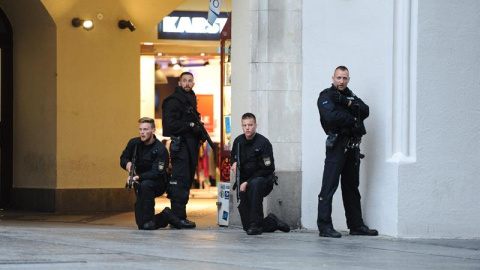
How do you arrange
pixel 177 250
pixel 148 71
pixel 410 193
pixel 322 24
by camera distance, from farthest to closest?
pixel 148 71, pixel 322 24, pixel 410 193, pixel 177 250

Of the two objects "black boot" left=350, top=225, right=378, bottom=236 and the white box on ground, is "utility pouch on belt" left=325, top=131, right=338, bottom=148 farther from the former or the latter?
the white box on ground

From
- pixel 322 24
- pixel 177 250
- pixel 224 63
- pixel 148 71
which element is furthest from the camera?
pixel 148 71

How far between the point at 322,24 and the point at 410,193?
7.71 feet

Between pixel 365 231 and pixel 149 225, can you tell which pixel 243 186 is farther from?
pixel 365 231

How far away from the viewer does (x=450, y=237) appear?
41.1 ft

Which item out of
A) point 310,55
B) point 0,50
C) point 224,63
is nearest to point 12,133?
Result: point 0,50

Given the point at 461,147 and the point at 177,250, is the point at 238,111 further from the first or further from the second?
the point at 177,250

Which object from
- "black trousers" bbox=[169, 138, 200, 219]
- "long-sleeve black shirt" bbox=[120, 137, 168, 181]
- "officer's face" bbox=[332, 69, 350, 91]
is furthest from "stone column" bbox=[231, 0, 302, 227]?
"officer's face" bbox=[332, 69, 350, 91]

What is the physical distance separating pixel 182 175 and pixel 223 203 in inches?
34.1

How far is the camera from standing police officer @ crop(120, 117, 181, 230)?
1370 centimetres

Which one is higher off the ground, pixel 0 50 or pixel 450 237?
pixel 0 50

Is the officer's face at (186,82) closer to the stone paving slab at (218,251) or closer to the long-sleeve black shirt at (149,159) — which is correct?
the long-sleeve black shirt at (149,159)

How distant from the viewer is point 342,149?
1245 centimetres

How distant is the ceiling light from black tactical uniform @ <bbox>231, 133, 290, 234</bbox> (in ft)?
20.0
